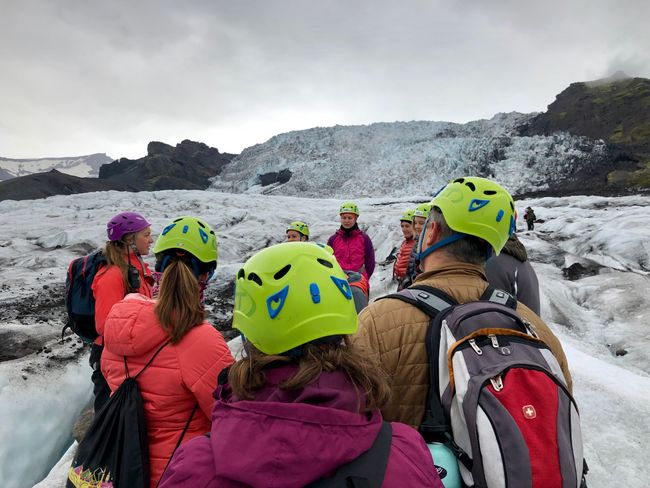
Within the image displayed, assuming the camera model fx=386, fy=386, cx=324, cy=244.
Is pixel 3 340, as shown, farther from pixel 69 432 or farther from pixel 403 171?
pixel 403 171

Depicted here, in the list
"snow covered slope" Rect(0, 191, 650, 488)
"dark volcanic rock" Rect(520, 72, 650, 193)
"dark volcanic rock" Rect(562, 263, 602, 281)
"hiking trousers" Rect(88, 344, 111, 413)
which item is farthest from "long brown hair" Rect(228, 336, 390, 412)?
"dark volcanic rock" Rect(520, 72, 650, 193)

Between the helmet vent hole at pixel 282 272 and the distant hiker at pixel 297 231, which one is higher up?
the helmet vent hole at pixel 282 272

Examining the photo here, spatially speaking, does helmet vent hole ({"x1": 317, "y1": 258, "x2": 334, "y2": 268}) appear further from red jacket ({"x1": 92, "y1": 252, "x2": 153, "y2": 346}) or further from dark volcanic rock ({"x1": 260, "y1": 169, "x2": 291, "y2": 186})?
dark volcanic rock ({"x1": 260, "y1": 169, "x2": 291, "y2": 186})

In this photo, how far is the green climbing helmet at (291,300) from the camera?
123 cm

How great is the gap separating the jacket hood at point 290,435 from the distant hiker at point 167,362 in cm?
80

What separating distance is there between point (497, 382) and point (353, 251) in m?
4.77

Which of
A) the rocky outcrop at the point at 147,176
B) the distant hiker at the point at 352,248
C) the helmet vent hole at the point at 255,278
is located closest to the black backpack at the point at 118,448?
the helmet vent hole at the point at 255,278

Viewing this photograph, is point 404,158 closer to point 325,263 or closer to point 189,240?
Answer: point 189,240

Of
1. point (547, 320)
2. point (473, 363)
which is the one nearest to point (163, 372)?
point (473, 363)

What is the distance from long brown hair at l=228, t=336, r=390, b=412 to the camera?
108 cm

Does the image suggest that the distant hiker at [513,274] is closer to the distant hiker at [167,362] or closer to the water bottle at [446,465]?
the water bottle at [446,465]

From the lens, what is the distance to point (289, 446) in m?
0.92

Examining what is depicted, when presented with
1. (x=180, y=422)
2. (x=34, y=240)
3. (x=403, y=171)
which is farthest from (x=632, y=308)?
(x=403, y=171)

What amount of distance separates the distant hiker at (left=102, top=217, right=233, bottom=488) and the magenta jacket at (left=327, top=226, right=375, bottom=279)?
415 centimetres
